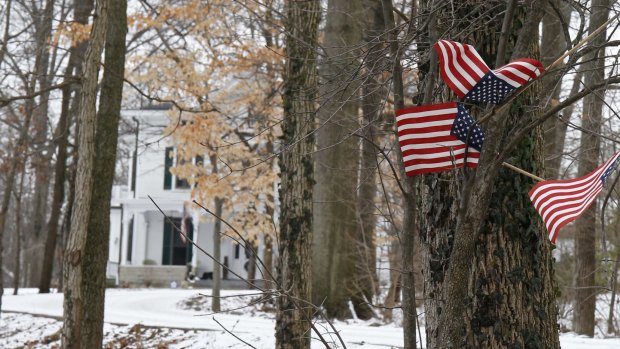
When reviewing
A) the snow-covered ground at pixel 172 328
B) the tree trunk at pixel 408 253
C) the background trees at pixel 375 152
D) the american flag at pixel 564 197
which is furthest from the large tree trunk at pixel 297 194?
the american flag at pixel 564 197

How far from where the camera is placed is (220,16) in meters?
18.9

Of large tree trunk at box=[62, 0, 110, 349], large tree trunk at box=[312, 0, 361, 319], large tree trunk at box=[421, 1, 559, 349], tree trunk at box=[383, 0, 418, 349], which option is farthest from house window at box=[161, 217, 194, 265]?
tree trunk at box=[383, 0, 418, 349]

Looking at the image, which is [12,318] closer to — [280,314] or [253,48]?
[253,48]

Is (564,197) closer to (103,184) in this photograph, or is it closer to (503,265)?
(503,265)

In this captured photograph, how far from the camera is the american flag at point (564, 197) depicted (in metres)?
4.71

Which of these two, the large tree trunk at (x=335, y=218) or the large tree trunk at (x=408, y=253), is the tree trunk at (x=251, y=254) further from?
the large tree trunk at (x=335, y=218)

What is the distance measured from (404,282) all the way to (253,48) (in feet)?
51.1

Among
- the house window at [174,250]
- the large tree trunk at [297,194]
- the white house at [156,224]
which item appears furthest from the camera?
the house window at [174,250]

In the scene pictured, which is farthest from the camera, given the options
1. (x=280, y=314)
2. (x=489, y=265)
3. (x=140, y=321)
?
(x=140, y=321)

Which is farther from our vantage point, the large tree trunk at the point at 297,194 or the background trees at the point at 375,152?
the large tree trunk at the point at 297,194

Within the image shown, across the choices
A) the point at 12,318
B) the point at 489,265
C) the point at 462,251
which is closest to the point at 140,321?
the point at 12,318

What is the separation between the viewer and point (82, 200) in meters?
11.3

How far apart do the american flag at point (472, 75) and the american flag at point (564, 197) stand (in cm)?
65

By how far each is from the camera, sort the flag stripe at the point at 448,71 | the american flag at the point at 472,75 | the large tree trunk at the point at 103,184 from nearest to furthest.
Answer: the american flag at the point at 472,75 < the flag stripe at the point at 448,71 < the large tree trunk at the point at 103,184
